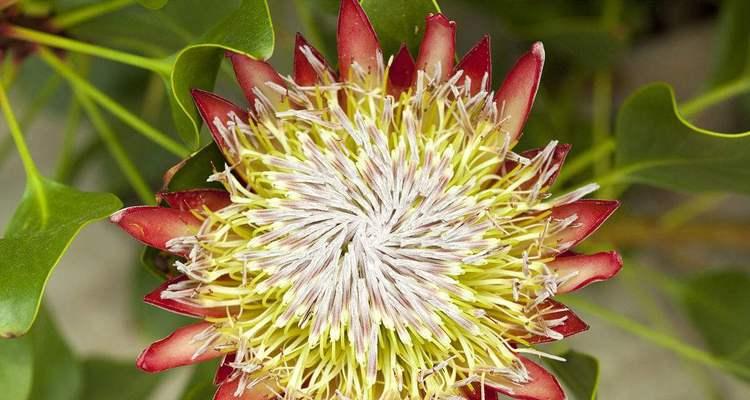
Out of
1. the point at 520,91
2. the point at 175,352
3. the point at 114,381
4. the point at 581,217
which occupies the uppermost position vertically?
the point at 520,91

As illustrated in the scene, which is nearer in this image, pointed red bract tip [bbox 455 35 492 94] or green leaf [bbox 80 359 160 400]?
pointed red bract tip [bbox 455 35 492 94]

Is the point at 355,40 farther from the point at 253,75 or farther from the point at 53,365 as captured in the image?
the point at 53,365

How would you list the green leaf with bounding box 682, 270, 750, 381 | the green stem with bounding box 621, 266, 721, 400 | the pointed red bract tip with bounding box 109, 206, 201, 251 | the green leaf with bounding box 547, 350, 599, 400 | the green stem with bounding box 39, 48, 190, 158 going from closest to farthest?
the pointed red bract tip with bounding box 109, 206, 201, 251 → the green leaf with bounding box 547, 350, 599, 400 → the green stem with bounding box 39, 48, 190, 158 → the green leaf with bounding box 682, 270, 750, 381 → the green stem with bounding box 621, 266, 721, 400

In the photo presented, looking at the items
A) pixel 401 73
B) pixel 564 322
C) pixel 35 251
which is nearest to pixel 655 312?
pixel 564 322

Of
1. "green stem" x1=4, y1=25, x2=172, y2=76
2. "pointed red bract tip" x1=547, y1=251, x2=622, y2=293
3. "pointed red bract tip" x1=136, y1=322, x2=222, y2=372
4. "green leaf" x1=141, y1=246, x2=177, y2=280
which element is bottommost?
"pointed red bract tip" x1=136, y1=322, x2=222, y2=372

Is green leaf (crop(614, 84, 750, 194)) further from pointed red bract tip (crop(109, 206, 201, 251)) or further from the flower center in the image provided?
pointed red bract tip (crop(109, 206, 201, 251))

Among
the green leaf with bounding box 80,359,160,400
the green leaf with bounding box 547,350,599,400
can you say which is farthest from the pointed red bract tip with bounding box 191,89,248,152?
the green leaf with bounding box 80,359,160,400

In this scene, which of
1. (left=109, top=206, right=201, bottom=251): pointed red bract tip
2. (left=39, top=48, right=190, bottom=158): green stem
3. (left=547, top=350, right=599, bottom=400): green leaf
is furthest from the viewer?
(left=39, top=48, right=190, bottom=158): green stem

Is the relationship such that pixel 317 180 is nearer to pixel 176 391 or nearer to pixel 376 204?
pixel 376 204
